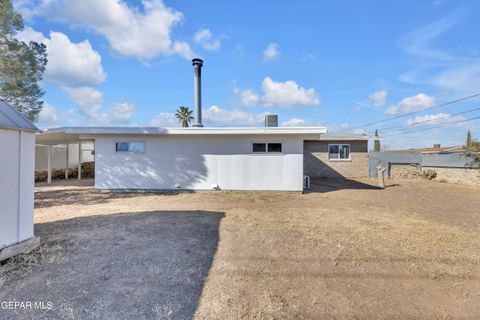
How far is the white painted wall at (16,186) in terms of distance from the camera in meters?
3.60

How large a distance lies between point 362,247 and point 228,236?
92.0 inches

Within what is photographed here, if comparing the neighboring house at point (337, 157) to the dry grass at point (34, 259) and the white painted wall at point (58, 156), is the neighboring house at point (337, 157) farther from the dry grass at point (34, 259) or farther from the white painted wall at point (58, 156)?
the white painted wall at point (58, 156)

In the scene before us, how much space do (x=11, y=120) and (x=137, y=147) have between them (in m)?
6.86

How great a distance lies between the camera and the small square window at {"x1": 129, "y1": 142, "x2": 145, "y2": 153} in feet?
34.4

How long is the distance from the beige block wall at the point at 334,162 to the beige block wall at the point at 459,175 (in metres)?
3.72

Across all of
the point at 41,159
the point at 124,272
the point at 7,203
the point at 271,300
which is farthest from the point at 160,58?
the point at 271,300

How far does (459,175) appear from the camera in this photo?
44.8ft

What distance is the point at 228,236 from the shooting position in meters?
4.87

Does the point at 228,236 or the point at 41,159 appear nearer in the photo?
the point at 228,236

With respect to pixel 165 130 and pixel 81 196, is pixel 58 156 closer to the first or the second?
pixel 81 196

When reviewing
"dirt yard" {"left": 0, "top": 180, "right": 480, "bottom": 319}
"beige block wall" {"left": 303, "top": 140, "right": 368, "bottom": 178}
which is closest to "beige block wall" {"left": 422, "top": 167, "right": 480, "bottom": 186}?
"beige block wall" {"left": 303, "top": 140, "right": 368, "bottom": 178}

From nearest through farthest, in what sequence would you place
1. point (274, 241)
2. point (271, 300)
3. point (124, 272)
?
point (271, 300)
point (124, 272)
point (274, 241)

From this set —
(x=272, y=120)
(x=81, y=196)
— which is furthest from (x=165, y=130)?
(x=272, y=120)

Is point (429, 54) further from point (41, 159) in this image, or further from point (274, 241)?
point (41, 159)
